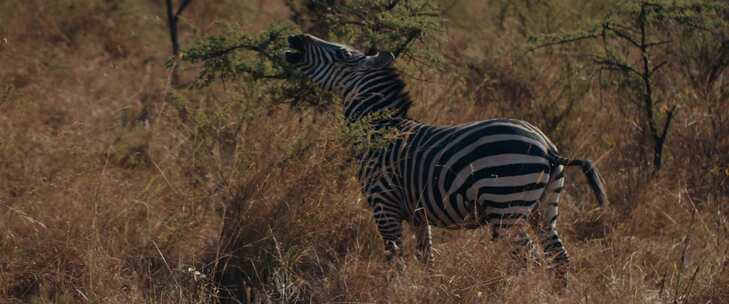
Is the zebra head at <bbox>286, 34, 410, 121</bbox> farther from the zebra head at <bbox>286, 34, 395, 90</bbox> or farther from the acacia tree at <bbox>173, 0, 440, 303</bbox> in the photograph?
the acacia tree at <bbox>173, 0, 440, 303</bbox>

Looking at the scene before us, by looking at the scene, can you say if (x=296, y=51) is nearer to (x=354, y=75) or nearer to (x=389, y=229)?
(x=354, y=75)

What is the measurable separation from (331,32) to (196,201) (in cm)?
227

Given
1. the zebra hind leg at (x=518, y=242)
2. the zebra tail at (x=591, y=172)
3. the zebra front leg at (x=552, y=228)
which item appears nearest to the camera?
the zebra hind leg at (x=518, y=242)

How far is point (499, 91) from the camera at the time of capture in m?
8.08

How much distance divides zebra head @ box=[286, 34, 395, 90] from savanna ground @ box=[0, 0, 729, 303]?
31 cm

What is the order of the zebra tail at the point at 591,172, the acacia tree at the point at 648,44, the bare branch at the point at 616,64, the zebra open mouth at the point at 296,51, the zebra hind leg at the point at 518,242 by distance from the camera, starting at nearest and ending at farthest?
the zebra hind leg at the point at 518,242 < the zebra tail at the point at 591,172 < the zebra open mouth at the point at 296,51 < the acacia tree at the point at 648,44 < the bare branch at the point at 616,64

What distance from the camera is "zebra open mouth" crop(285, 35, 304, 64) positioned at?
5.43 meters

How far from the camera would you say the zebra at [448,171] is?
414 cm

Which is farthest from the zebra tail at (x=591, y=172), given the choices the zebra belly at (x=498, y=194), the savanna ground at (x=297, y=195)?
the savanna ground at (x=297, y=195)

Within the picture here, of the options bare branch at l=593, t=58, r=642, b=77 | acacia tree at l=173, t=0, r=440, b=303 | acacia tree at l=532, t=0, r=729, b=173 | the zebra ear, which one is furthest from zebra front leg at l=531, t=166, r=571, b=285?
bare branch at l=593, t=58, r=642, b=77

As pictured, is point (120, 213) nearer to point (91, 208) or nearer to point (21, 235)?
point (91, 208)

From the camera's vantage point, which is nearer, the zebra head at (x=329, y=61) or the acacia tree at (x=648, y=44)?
the zebra head at (x=329, y=61)

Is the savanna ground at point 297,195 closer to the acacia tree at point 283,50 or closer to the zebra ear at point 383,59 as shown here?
the acacia tree at point 283,50

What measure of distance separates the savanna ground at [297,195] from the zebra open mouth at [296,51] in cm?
39
